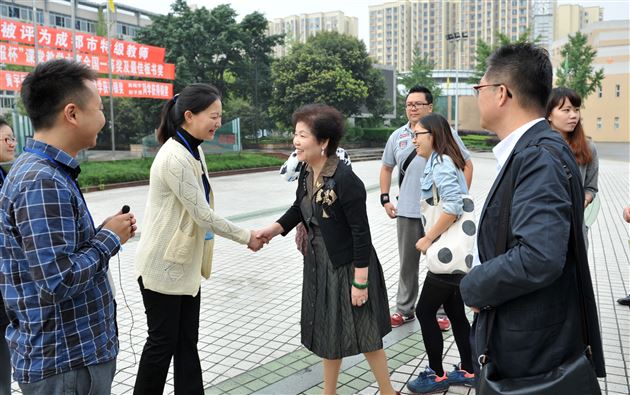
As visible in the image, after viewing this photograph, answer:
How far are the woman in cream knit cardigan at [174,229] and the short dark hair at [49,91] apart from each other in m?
0.84

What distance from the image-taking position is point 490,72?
1.88 m

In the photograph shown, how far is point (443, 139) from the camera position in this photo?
3.35m

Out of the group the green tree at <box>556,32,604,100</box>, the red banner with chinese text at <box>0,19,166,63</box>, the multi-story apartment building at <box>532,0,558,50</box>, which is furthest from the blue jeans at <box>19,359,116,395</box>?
the multi-story apartment building at <box>532,0,558,50</box>

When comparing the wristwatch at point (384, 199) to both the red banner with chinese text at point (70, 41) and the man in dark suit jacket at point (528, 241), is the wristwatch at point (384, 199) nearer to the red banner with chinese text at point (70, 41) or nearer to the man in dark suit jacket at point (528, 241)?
the man in dark suit jacket at point (528, 241)

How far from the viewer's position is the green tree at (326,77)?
32125mm

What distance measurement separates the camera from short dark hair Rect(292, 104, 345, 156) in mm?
2852

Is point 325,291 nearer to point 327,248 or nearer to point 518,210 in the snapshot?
point 327,248

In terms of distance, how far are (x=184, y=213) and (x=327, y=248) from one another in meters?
0.74

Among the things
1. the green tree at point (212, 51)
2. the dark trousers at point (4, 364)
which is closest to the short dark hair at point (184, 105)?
the dark trousers at point (4, 364)

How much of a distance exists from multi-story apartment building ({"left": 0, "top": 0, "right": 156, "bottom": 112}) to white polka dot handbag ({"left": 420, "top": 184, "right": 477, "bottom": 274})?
149 feet

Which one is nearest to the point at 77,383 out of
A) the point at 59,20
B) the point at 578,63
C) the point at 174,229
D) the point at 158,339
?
the point at 158,339

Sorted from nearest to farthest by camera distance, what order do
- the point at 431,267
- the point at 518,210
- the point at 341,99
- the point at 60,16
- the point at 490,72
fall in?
1. the point at 518,210
2. the point at 490,72
3. the point at 431,267
4. the point at 341,99
5. the point at 60,16

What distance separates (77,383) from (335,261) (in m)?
1.36

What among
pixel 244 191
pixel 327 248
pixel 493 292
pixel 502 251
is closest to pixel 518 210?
pixel 502 251
